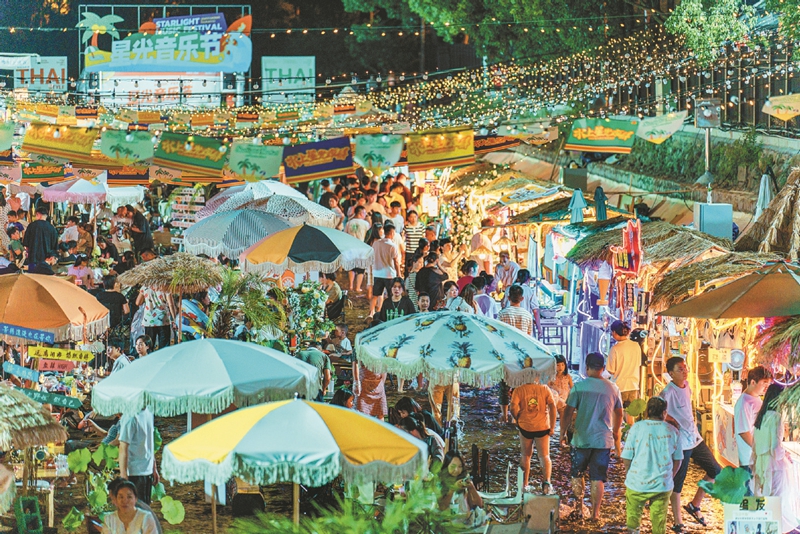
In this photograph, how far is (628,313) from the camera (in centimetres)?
1532

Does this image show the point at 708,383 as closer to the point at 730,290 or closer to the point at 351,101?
the point at 730,290

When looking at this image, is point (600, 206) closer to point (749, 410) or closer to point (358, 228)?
point (358, 228)

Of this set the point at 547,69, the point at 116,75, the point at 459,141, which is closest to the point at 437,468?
the point at 459,141

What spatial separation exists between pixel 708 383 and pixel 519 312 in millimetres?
2162

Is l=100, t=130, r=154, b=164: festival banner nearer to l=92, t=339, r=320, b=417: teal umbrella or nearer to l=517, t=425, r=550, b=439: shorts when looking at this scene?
l=92, t=339, r=320, b=417: teal umbrella

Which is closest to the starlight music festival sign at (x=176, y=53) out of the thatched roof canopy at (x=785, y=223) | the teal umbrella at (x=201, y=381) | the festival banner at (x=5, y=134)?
the festival banner at (x=5, y=134)

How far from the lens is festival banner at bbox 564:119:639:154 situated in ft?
61.7

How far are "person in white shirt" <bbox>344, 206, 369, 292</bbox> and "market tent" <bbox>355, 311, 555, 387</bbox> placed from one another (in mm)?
10583

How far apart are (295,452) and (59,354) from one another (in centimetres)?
465

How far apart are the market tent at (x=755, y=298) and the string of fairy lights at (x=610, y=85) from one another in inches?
280

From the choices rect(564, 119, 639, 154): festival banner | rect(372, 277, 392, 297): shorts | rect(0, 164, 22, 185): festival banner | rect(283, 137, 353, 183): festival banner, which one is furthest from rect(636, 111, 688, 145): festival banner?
rect(0, 164, 22, 185): festival banner

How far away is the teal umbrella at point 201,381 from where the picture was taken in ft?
31.3

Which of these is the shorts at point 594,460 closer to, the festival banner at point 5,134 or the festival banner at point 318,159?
the festival banner at point 318,159

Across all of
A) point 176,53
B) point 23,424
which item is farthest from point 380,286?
point 176,53
